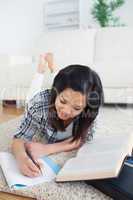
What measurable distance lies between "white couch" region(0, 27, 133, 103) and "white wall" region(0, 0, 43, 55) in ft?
1.88

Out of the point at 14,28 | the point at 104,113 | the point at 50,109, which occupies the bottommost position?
the point at 104,113

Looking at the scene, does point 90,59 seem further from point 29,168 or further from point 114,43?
point 29,168

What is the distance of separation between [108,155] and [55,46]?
6.44 feet

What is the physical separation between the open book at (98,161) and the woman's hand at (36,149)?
0.14 metres

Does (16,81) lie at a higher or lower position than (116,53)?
lower

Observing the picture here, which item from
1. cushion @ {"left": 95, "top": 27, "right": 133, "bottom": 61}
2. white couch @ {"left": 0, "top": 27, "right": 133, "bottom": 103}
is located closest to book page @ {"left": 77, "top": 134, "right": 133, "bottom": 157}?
white couch @ {"left": 0, "top": 27, "right": 133, "bottom": 103}

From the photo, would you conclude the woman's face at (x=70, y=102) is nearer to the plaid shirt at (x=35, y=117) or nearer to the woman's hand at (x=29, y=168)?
the plaid shirt at (x=35, y=117)

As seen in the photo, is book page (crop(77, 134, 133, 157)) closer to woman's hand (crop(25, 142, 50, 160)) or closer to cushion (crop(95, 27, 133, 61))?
woman's hand (crop(25, 142, 50, 160))

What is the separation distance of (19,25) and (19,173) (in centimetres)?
281

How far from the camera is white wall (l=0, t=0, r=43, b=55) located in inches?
129

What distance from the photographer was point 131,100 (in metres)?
2.25

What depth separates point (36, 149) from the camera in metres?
1.03

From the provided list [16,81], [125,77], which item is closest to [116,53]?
[125,77]

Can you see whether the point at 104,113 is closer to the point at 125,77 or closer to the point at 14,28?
the point at 125,77
